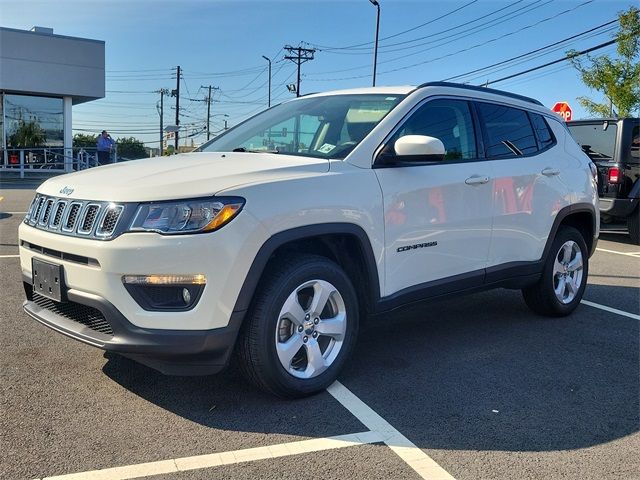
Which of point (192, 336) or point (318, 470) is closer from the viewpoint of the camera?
point (318, 470)

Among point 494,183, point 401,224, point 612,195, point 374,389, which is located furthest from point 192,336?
point 612,195

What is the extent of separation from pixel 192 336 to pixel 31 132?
25.2 metres

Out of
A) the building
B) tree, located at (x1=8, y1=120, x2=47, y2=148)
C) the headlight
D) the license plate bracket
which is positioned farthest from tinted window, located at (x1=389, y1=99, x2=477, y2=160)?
tree, located at (x1=8, y1=120, x2=47, y2=148)

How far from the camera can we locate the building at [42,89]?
24250 mm

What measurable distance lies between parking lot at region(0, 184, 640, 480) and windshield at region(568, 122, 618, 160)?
19.7 ft

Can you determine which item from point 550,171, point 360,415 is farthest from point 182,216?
point 550,171

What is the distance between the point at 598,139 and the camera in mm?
10242

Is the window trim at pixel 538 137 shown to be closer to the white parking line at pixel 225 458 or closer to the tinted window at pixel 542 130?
the tinted window at pixel 542 130

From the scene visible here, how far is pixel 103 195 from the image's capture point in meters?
3.20

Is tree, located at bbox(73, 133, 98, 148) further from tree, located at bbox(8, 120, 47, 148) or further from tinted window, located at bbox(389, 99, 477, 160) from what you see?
tinted window, located at bbox(389, 99, 477, 160)

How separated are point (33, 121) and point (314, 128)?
957 inches

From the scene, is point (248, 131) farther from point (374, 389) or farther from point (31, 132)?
point (31, 132)

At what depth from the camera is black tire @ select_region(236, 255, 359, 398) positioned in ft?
10.7

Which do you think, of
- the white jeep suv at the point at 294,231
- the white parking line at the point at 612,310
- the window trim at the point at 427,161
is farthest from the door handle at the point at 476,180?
the white parking line at the point at 612,310
